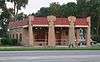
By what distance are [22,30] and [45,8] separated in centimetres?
5585

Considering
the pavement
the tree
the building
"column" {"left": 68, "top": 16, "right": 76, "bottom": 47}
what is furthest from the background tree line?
the pavement

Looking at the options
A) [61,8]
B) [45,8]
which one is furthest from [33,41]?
[45,8]

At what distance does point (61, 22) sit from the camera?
62.5 m

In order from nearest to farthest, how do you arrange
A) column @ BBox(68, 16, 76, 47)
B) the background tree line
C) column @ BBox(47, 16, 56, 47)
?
column @ BBox(47, 16, 56, 47)
column @ BBox(68, 16, 76, 47)
the background tree line

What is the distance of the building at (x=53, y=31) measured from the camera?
61.6 m

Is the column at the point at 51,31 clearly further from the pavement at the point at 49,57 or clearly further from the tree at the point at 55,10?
the pavement at the point at 49,57

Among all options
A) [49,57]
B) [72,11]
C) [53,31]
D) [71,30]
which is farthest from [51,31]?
[49,57]

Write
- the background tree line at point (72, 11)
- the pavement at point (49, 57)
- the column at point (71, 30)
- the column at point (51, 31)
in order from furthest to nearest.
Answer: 1. the background tree line at point (72, 11)
2. the column at point (71, 30)
3. the column at point (51, 31)
4. the pavement at point (49, 57)

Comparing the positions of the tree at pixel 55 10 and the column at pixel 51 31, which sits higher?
the tree at pixel 55 10

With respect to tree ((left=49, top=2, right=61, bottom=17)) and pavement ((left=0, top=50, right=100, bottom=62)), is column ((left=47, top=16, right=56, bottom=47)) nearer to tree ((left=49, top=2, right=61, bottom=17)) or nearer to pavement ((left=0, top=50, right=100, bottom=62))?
tree ((left=49, top=2, right=61, bottom=17))

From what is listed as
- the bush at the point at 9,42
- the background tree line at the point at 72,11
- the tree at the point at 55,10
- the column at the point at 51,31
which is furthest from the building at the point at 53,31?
the tree at the point at 55,10

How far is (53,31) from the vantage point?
61.6 m

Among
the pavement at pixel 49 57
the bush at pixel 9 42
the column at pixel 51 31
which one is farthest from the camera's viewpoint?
the bush at pixel 9 42

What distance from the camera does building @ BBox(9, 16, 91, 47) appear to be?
6156 centimetres
